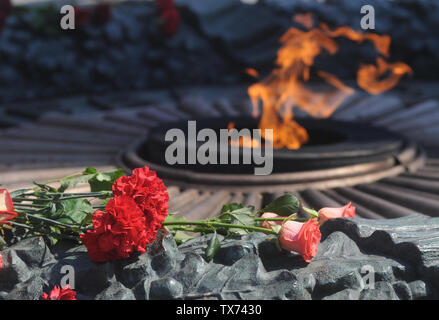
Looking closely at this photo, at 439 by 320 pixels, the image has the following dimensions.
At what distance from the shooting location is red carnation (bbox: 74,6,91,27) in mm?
4887

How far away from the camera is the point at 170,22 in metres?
5.43

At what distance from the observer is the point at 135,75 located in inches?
219

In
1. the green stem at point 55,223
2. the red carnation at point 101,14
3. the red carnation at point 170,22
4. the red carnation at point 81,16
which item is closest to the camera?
the green stem at point 55,223

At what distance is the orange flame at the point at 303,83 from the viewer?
3275 millimetres

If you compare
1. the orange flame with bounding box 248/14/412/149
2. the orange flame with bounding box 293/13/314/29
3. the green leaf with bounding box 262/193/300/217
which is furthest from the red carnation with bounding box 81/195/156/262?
the orange flame with bounding box 293/13/314/29

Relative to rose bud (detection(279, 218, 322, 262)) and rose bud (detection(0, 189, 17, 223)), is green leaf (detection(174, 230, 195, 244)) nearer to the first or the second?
rose bud (detection(279, 218, 322, 262))

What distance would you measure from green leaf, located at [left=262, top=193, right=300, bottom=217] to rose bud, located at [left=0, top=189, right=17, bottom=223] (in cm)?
66

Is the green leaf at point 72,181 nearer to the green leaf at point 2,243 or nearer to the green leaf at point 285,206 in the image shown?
the green leaf at point 2,243

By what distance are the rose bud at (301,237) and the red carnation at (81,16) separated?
402cm

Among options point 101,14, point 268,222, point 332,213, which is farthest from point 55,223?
point 101,14

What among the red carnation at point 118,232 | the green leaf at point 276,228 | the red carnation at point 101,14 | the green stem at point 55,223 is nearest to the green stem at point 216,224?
the green leaf at point 276,228
